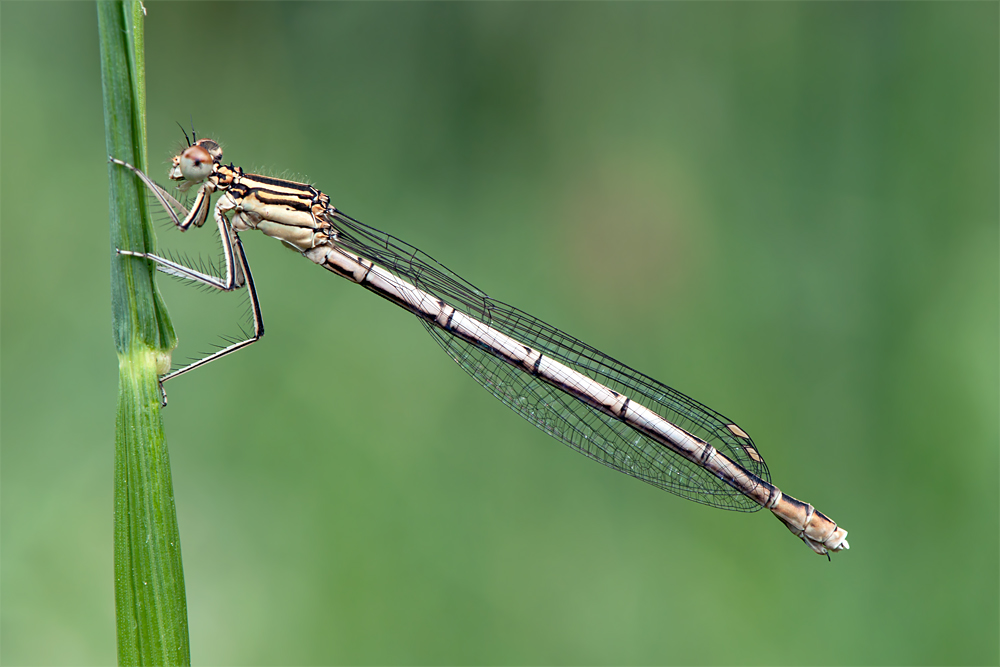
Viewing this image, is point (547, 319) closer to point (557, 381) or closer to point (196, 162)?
point (557, 381)

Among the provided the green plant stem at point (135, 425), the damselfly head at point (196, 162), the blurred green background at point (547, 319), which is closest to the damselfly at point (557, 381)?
the damselfly head at point (196, 162)

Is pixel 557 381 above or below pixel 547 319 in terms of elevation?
below

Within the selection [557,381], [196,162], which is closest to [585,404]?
[557,381]

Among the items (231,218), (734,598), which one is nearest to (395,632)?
(734,598)

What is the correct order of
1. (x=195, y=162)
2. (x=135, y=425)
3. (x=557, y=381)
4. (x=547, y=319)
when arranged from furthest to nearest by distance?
(x=547, y=319) < (x=557, y=381) < (x=195, y=162) < (x=135, y=425)

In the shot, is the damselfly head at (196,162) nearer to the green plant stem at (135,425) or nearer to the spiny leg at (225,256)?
the spiny leg at (225,256)

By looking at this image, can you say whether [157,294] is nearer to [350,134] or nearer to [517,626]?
[517,626]

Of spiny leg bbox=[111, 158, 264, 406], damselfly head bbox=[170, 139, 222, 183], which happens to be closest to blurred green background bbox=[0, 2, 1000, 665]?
spiny leg bbox=[111, 158, 264, 406]
